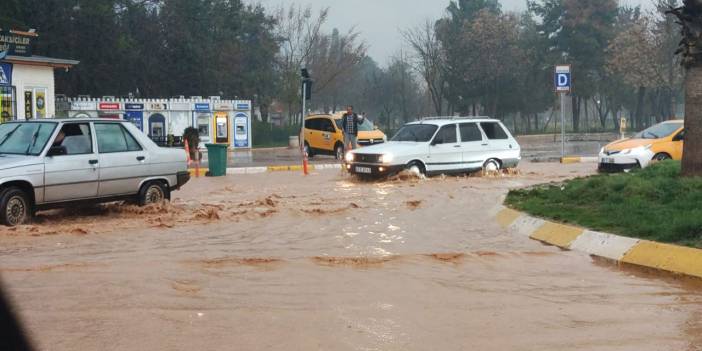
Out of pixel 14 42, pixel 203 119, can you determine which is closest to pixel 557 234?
pixel 14 42

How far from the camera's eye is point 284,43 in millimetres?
63312

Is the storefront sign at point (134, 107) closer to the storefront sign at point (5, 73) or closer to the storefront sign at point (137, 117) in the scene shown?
the storefront sign at point (137, 117)

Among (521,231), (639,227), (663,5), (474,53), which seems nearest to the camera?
(639,227)

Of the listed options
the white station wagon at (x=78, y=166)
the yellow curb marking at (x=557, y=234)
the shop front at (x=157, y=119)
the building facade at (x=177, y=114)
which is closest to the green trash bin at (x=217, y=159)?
the white station wagon at (x=78, y=166)

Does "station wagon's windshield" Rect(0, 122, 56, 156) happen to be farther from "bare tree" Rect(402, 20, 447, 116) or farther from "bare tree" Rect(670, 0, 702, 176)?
"bare tree" Rect(402, 20, 447, 116)

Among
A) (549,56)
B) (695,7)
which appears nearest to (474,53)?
(549,56)

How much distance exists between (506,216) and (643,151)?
9.32 metres

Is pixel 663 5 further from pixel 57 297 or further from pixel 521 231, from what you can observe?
pixel 57 297

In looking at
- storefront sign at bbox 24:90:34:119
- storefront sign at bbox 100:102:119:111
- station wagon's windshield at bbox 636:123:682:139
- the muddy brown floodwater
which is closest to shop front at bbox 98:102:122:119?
storefront sign at bbox 100:102:119:111

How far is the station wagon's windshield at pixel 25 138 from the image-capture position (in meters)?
10.8

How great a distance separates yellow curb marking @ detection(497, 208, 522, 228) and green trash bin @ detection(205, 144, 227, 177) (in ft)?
37.6

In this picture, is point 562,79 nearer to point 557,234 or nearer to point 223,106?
point 557,234

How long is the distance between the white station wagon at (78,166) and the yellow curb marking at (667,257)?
24.2ft

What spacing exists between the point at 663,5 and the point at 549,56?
17.1m
